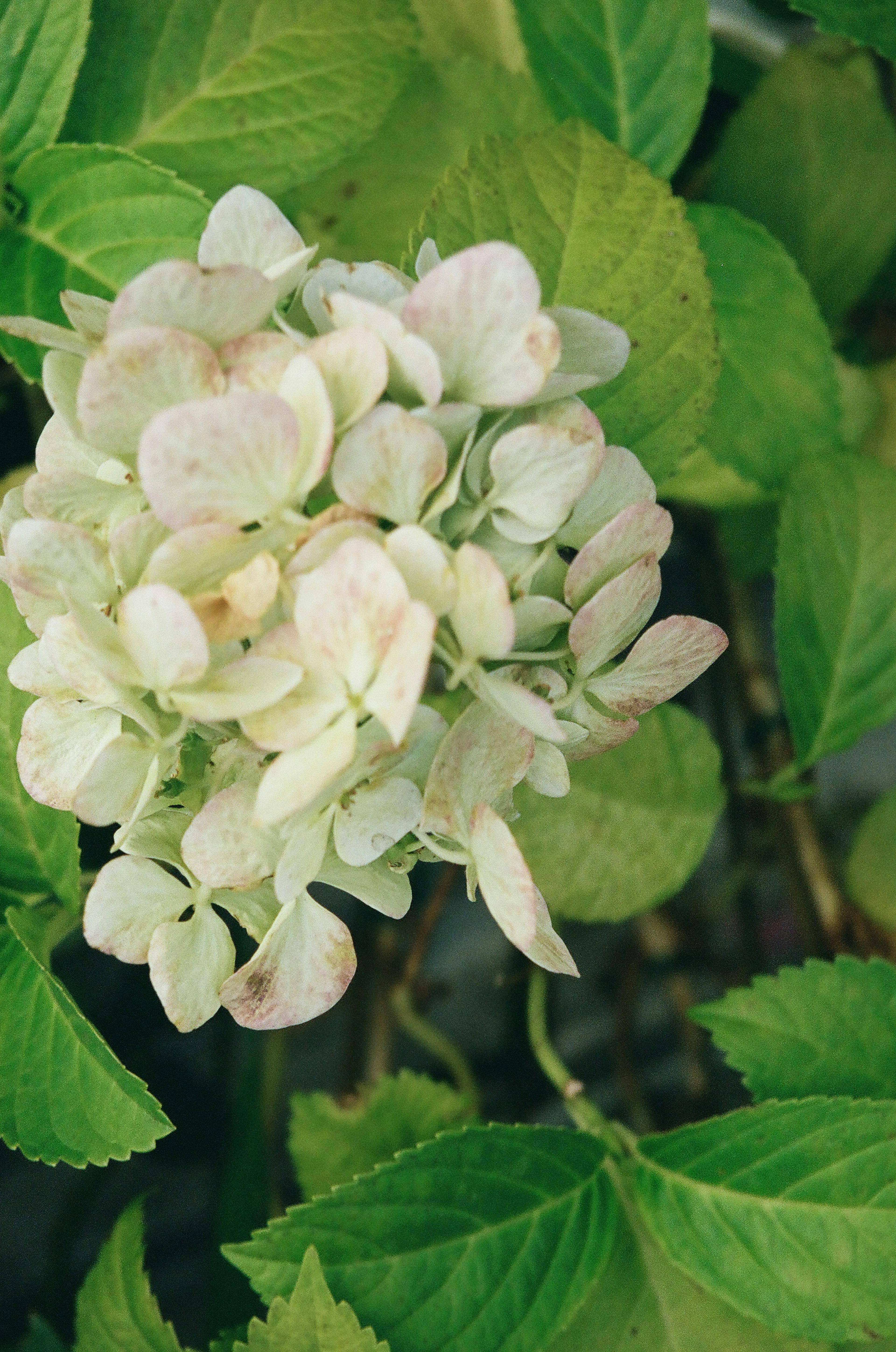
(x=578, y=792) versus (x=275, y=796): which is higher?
(x=275, y=796)

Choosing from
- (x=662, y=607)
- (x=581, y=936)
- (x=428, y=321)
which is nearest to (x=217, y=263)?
(x=428, y=321)

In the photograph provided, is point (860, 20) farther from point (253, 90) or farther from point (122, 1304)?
point (122, 1304)

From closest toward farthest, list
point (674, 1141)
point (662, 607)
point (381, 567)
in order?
point (381, 567) → point (674, 1141) → point (662, 607)

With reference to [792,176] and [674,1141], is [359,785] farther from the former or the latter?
[792,176]

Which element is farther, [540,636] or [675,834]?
[675,834]

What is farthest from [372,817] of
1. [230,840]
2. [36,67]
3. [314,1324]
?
[36,67]

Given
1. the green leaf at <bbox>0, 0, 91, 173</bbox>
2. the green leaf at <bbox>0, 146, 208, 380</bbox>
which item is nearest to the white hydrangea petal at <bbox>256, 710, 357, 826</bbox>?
the green leaf at <bbox>0, 146, 208, 380</bbox>

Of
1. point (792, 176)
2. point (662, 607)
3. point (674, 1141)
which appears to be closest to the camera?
point (674, 1141)
